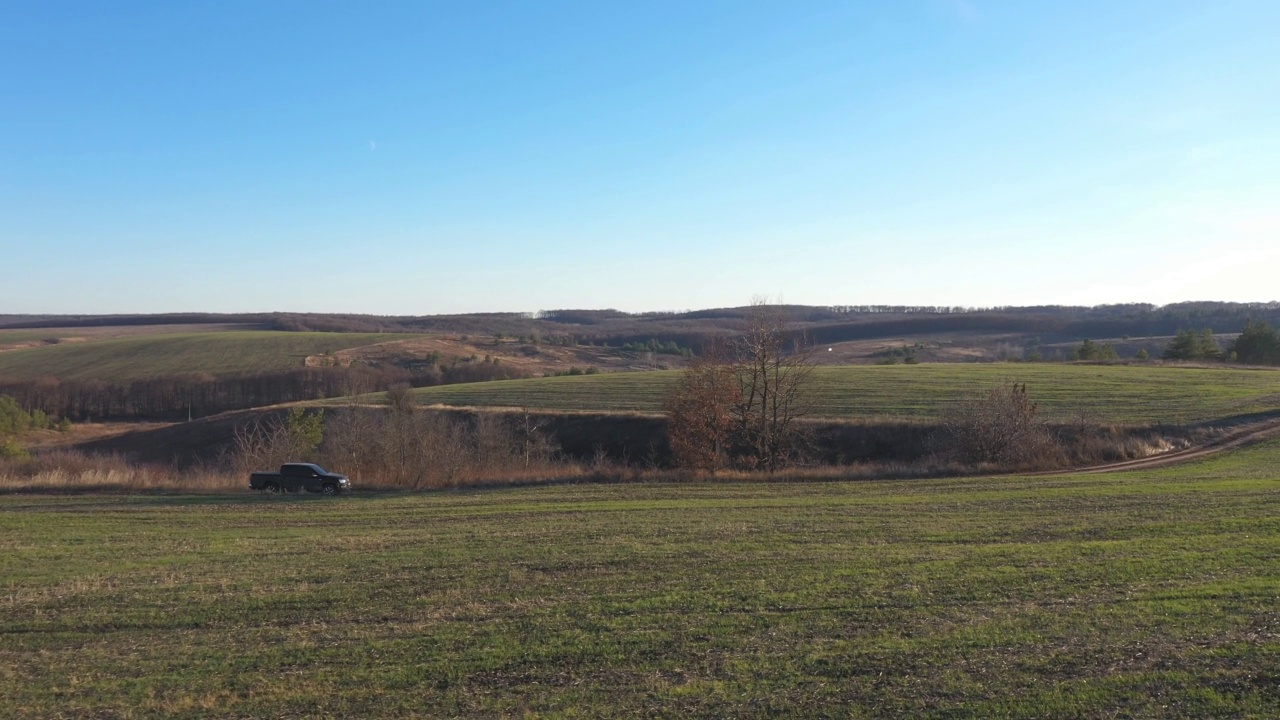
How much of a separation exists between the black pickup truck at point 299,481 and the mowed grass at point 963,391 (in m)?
30.0

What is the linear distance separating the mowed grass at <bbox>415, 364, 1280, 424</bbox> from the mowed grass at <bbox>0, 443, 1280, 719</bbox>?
30500 millimetres

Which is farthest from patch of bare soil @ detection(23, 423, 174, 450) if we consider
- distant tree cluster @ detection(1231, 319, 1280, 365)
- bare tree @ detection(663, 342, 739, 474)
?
distant tree cluster @ detection(1231, 319, 1280, 365)

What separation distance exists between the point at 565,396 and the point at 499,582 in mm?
53861

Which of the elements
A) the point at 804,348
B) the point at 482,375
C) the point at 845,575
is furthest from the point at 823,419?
the point at 482,375

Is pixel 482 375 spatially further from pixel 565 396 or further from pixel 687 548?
pixel 687 548

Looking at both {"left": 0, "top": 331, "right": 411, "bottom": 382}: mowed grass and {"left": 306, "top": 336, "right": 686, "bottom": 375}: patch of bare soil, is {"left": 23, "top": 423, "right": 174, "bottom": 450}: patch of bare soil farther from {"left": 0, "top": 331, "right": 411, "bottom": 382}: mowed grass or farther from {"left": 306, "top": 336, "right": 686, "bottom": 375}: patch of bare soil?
{"left": 306, "top": 336, "right": 686, "bottom": 375}: patch of bare soil

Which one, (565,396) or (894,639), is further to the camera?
(565,396)

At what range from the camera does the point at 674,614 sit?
40.0ft

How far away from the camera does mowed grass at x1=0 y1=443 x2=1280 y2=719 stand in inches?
359

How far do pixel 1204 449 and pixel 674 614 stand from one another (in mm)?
33984

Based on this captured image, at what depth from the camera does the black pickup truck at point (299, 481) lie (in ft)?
107

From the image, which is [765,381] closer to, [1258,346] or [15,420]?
[15,420]

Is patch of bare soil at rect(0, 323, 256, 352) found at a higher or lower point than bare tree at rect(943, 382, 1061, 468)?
higher

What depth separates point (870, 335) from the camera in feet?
574
